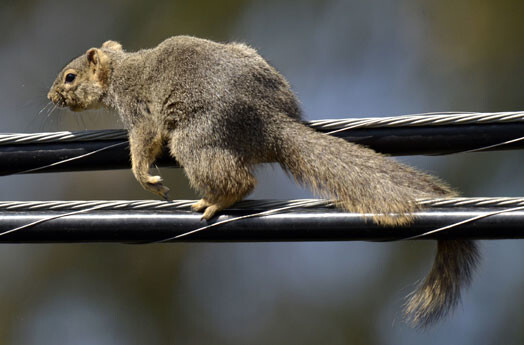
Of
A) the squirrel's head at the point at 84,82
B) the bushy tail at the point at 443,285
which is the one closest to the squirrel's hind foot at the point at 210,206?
the bushy tail at the point at 443,285

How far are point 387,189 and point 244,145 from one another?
34.1 inches

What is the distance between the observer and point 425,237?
3639mm

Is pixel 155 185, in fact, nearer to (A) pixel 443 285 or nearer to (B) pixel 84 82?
(B) pixel 84 82

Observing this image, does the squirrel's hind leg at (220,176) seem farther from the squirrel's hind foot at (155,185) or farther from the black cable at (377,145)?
the black cable at (377,145)

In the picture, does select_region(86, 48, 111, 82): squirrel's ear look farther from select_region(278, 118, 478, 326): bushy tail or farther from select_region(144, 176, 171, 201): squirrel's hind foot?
select_region(278, 118, 478, 326): bushy tail

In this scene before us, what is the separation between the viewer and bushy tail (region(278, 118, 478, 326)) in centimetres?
398

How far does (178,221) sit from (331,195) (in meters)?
0.85

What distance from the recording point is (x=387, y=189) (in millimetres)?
3990

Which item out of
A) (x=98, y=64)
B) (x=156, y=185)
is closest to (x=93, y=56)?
(x=98, y=64)

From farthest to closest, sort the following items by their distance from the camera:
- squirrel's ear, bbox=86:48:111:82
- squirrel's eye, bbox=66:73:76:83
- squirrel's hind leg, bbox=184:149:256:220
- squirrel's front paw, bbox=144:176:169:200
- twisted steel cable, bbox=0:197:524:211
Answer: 1. squirrel's eye, bbox=66:73:76:83
2. squirrel's ear, bbox=86:48:111:82
3. squirrel's front paw, bbox=144:176:169:200
4. squirrel's hind leg, bbox=184:149:256:220
5. twisted steel cable, bbox=0:197:524:211

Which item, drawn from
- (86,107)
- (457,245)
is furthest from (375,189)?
(86,107)

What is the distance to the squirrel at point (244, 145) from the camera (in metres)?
4.04

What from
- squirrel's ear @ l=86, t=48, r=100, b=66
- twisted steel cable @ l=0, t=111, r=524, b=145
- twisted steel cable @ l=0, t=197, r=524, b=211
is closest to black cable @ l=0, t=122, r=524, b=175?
twisted steel cable @ l=0, t=111, r=524, b=145

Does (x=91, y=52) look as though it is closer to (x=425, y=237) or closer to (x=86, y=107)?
(x=86, y=107)
